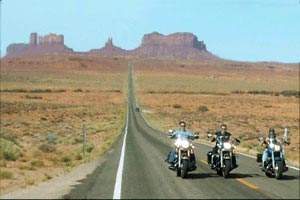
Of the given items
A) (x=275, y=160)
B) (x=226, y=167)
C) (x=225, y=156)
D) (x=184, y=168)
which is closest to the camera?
(x=275, y=160)

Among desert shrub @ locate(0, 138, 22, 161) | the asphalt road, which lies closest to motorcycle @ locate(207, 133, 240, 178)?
the asphalt road

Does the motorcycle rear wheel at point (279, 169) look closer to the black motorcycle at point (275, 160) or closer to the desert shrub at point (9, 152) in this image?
the black motorcycle at point (275, 160)

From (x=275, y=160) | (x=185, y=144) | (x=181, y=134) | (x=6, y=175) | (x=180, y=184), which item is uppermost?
(x=181, y=134)

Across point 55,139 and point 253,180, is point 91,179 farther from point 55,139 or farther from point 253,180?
point 55,139

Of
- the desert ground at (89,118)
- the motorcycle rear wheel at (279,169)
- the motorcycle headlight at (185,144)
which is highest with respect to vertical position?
the motorcycle headlight at (185,144)

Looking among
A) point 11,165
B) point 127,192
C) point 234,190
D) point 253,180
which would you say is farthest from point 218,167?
point 11,165

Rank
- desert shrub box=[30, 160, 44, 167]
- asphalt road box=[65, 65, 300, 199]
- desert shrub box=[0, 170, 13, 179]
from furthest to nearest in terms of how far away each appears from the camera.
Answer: desert shrub box=[30, 160, 44, 167] < desert shrub box=[0, 170, 13, 179] < asphalt road box=[65, 65, 300, 199]

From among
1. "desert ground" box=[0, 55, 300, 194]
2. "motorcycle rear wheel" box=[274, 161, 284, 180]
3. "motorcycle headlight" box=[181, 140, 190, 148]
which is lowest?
"desert ground" box=[0, 55, 300, 194]

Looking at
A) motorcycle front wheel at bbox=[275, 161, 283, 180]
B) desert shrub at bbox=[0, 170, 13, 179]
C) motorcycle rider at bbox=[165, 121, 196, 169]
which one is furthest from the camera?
desert shrub at bbox=[0, 170, 13, 179]

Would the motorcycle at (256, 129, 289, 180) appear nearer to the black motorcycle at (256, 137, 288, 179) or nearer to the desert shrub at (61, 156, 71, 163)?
the black motorcycle at (256, 137, 288, 179)

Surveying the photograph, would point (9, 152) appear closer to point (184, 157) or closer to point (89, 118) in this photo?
point (184, 157)

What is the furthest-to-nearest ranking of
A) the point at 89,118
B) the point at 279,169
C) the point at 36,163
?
the point at 89,118
the point at 36,163
the point at 279,169

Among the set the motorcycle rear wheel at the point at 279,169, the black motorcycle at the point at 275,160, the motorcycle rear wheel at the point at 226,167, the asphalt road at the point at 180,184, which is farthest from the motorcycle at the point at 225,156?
the motorcycle rear wheel at the point at 279,169

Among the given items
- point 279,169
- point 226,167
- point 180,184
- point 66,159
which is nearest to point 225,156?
point 226,167
